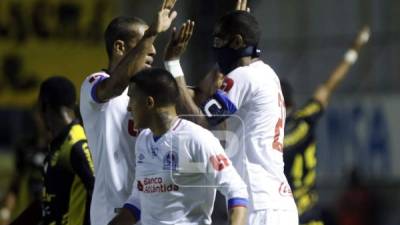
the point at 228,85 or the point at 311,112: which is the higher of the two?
the point at 228,85

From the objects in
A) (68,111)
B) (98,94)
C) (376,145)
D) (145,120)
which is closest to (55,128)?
(68,111)

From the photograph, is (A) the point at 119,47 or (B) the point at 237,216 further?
(A) the point at 119,47

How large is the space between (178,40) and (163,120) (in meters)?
0.77

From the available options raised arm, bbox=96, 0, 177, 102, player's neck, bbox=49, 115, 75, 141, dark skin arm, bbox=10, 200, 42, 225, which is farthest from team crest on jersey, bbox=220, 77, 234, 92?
dark skin arm, bbox=10, 200, 42, 225

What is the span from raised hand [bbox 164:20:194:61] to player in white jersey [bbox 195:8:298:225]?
246 mm

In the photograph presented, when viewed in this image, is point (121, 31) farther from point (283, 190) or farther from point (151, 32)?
point (283, 190)

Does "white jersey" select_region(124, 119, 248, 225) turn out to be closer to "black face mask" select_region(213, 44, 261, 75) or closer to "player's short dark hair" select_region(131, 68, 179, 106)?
"player's short dark hair" select_region(131, 68, 179, 106)

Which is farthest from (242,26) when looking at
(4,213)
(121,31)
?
(4,213)

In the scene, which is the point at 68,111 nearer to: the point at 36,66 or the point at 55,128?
the point at 55,128

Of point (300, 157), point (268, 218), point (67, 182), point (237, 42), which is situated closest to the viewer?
point (268, 218)

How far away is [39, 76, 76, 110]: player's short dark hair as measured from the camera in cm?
1070

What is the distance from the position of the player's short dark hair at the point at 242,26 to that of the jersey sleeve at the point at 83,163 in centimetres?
145

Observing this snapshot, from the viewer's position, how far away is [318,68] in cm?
2373

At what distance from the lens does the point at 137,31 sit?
31.5ft
